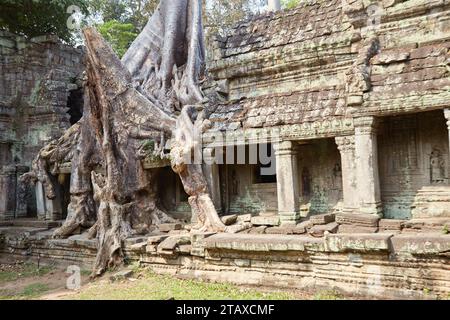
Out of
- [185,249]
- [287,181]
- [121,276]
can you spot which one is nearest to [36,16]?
[121,276]

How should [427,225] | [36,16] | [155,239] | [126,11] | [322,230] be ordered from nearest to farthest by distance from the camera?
[427,225]
[322,230]
[155,239]
[36,16]
[126,11]

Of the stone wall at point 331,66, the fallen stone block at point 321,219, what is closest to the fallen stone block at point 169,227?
the stone wall at point 331,66

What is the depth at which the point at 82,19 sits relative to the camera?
62.4 ft

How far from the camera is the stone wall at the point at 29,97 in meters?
15.3

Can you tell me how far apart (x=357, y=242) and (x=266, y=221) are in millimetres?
2514

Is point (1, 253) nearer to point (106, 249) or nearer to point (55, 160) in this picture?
point (55, 160)

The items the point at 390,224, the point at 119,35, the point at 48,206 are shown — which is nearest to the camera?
the point at 390,224

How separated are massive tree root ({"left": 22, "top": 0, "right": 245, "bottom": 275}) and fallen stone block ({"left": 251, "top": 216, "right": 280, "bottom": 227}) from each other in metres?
0.43

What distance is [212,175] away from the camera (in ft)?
32.4

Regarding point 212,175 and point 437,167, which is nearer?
point 437,167

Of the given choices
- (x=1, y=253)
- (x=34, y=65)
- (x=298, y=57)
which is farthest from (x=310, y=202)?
(x=34, y=65)

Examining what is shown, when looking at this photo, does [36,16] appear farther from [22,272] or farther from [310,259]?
[310,259]

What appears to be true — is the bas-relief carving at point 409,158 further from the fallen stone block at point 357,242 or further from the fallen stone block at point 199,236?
the fallen stone block at point 199,236

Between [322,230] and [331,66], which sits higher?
[331,66]
